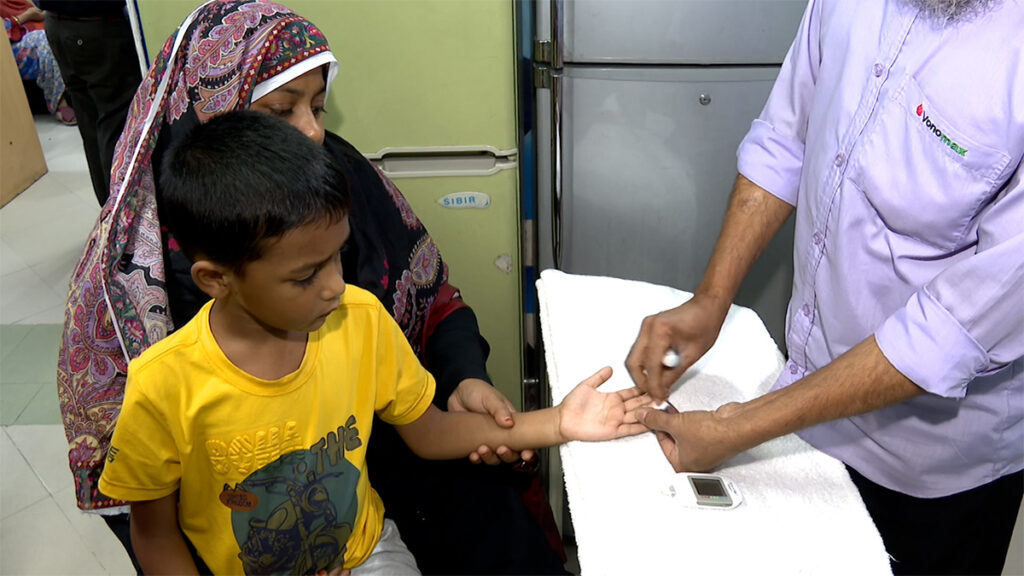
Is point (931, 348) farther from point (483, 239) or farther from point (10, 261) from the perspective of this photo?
point (10, 261)

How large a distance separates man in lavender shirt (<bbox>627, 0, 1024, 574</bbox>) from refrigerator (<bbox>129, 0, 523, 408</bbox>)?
0.74 meters

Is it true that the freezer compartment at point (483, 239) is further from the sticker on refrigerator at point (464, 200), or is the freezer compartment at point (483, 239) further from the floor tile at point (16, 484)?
the floor tile at point (16, 484)

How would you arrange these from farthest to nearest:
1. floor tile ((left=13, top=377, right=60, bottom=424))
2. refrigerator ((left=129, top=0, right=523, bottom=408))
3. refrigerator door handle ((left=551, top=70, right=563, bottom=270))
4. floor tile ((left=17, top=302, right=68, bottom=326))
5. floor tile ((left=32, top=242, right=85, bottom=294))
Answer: floor tile ((left=32, top=242, right=85, bottom=294)) → floor tile ((left=17, top=302, right=68, bottom=326)) → floor tile ((left=13, top=377, right=60, bottom=424)) → refrigerator door handle ((left=551, top=70, right=563, bottom=270)) → refrigerator ((left=129, top=0, right=523, bottom=408))

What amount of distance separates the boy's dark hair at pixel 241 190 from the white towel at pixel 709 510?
463mm

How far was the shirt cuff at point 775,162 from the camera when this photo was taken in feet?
4.39

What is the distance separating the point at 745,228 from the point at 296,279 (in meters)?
0.76

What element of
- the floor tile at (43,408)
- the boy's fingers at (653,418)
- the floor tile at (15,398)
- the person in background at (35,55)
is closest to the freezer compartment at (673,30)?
the boy's fingers at (653,418)

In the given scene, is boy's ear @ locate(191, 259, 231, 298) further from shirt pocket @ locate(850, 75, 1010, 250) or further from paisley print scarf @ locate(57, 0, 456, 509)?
shirt pocket @ locate(850, 75, 1010, 250)

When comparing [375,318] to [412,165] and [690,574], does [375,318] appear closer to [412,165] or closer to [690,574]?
[690,574]

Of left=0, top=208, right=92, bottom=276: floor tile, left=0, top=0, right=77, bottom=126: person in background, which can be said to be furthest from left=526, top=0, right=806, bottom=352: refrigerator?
left=0, top=0, right=77, bottom=126: person in background

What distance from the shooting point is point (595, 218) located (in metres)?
2.12

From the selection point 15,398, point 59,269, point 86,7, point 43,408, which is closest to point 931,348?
point 43,408

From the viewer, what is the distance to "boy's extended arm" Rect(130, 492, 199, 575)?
117 centimetres

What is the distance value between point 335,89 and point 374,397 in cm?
93
